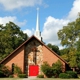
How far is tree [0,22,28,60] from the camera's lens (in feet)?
212

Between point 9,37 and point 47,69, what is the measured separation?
25206 mm

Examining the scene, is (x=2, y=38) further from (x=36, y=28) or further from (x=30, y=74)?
(x=30, y=74)

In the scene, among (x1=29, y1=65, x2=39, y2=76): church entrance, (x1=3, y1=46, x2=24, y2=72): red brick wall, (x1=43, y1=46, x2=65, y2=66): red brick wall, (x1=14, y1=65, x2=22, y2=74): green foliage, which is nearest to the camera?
(x1=14, y1=65, x2=22, y2=74): green foliage

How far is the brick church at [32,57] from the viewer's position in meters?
44.1

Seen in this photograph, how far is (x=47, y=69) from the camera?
140 ft

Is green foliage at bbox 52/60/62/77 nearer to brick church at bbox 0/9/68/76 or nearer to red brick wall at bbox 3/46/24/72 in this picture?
brick church at bbox 0/9/68/76

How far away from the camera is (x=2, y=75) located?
42.8 metres

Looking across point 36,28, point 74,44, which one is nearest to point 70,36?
point 74,44

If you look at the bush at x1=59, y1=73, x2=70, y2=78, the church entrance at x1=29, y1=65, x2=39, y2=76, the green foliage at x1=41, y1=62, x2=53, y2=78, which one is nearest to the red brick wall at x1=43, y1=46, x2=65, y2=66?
the green foliage at x1=41, y1=62, x2=53, y2=78

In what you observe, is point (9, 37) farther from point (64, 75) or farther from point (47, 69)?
point (64, 75)

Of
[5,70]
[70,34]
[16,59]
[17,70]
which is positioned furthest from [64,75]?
[70,34]

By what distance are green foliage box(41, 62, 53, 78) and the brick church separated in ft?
3.81

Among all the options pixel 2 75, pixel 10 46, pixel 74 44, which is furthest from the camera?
pixel 10 46

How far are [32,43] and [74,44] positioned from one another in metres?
18.1
